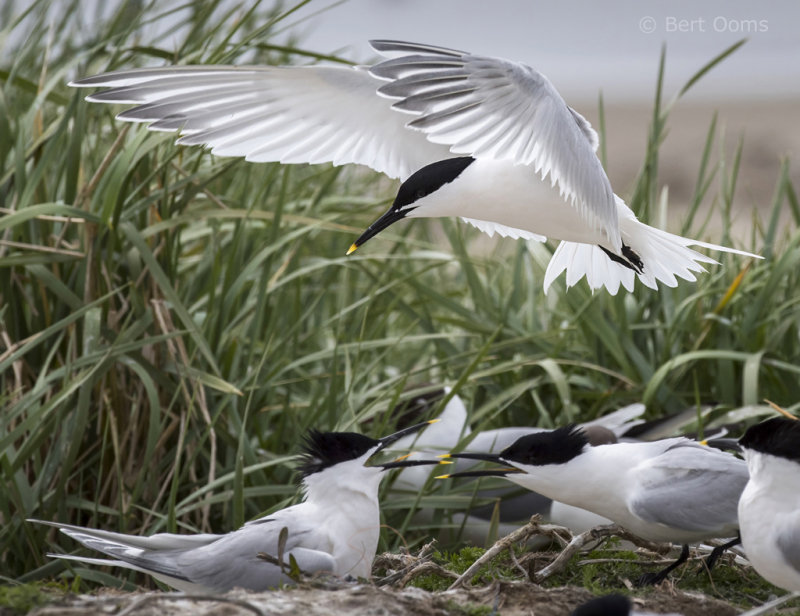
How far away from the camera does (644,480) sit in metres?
2.70

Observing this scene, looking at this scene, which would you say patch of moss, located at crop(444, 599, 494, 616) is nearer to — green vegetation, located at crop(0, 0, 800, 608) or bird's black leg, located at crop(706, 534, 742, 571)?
bird's black leg, located at crop(706, 534, 742, 571)

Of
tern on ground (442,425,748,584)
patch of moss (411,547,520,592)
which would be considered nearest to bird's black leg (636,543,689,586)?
tern on ground (442,425,748,584)

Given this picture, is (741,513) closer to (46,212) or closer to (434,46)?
(434,46)

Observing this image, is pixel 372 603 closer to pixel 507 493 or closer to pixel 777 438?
pixel 777 438

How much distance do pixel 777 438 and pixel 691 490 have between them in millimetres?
377

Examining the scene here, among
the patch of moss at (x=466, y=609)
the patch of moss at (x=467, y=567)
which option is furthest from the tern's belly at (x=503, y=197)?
the patch of moss at (x=466, y=609)

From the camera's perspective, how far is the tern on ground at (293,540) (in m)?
2.55

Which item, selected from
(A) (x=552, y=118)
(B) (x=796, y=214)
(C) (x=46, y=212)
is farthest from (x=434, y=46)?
(B) (x=796, y=214)

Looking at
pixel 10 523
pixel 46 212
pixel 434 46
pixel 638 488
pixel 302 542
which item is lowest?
pixel 10 523

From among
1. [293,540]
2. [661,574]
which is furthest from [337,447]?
[661,574]

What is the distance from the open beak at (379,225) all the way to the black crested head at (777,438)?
970 millimetres

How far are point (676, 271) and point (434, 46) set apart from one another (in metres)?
1.15

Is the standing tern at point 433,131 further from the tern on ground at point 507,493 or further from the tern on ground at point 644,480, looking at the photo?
the tern on ground at point 507,493

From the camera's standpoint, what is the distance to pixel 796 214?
4527 millimetres
